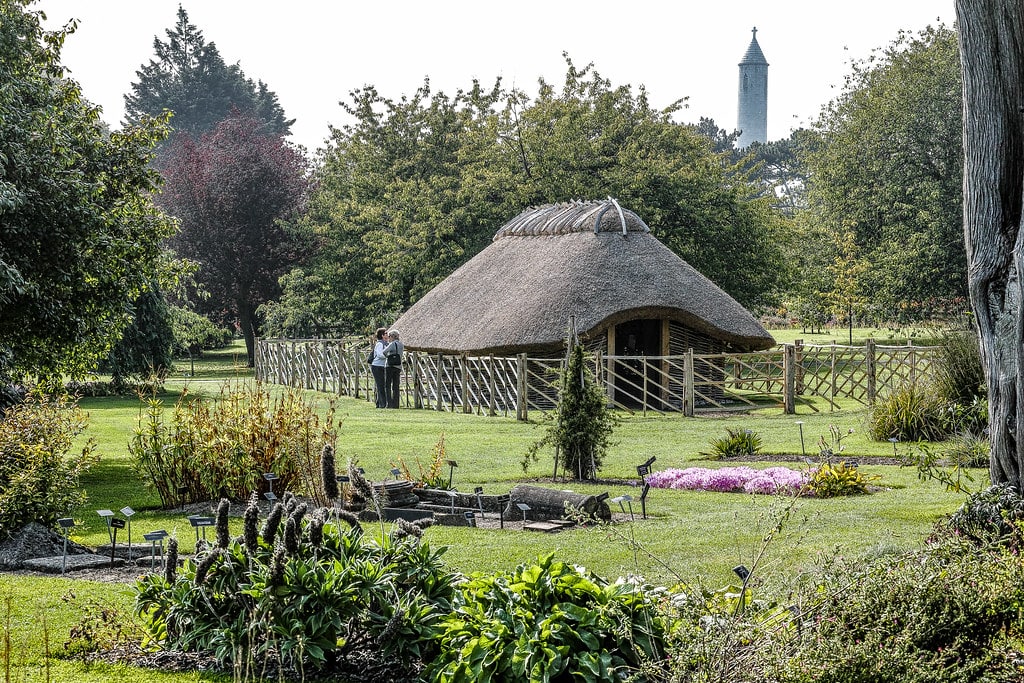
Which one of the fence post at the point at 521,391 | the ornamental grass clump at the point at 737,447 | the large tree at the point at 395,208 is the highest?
the large tree at the point at 395,208

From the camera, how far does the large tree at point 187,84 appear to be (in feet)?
246

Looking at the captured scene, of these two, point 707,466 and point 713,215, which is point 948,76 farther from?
point 707,466

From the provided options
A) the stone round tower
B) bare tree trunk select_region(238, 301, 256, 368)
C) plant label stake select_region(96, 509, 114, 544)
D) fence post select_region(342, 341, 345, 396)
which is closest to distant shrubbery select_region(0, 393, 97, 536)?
plant label stake select_region(96, 509, 114, 544)

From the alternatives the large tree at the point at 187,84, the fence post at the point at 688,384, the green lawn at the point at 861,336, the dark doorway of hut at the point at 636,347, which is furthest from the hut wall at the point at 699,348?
the large tree at the point at 187,84

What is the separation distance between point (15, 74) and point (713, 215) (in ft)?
74.3

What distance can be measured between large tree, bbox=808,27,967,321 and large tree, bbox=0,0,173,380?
1053 inches

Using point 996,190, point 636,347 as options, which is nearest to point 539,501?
point 996,190

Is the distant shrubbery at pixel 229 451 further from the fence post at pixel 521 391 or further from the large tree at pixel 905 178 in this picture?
the large tree at pixel 905 178

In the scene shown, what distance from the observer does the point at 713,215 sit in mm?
31844

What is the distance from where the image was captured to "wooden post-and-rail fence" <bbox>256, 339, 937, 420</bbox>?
21.6 metres

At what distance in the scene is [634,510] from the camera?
33.8 ft

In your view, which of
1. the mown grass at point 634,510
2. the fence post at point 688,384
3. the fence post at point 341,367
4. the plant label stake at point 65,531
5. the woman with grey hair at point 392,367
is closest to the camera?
the mown grass at point 634,510

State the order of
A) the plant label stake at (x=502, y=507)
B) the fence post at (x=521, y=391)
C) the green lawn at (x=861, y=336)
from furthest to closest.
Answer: the green lawn at (x=861, y=336)
the fence post at (x=521, y=391)
the plant label stake at (x=502, y=507)

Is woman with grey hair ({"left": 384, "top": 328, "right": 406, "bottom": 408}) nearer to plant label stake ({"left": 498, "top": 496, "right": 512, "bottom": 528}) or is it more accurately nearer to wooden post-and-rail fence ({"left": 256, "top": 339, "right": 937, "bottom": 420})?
wooden post-and-rail fence ({"left": 256, "top": 339, "right": 937, "bottom": 420})
